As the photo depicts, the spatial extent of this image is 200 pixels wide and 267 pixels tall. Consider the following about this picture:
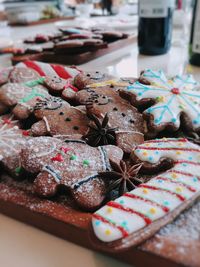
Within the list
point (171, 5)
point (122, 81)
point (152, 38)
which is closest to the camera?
point (122, 81)

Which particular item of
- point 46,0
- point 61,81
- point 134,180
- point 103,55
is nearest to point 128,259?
point 134,180

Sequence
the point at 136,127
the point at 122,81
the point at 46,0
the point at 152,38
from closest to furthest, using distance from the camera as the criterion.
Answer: the point at 136,127
the point at 122,81
the point at 152,38
the point at 46,0

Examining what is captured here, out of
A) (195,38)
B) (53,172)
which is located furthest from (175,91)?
(195,38)

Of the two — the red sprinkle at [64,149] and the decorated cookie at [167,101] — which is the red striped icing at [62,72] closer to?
the decorated cookie at [167,101]

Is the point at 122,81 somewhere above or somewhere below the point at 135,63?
above

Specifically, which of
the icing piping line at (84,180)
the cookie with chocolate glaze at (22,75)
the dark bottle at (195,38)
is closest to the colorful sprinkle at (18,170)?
the icing piping line at (84,180)

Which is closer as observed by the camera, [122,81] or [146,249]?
[146,249]

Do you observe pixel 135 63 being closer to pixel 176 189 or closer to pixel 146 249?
pixel 176 189

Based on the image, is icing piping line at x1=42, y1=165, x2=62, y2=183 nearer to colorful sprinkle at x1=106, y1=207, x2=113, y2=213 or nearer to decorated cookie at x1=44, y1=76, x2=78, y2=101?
colorful sprinkle at x1=106, y1=207, x2=113, y2=213

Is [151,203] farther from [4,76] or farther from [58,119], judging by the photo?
[4,76]
